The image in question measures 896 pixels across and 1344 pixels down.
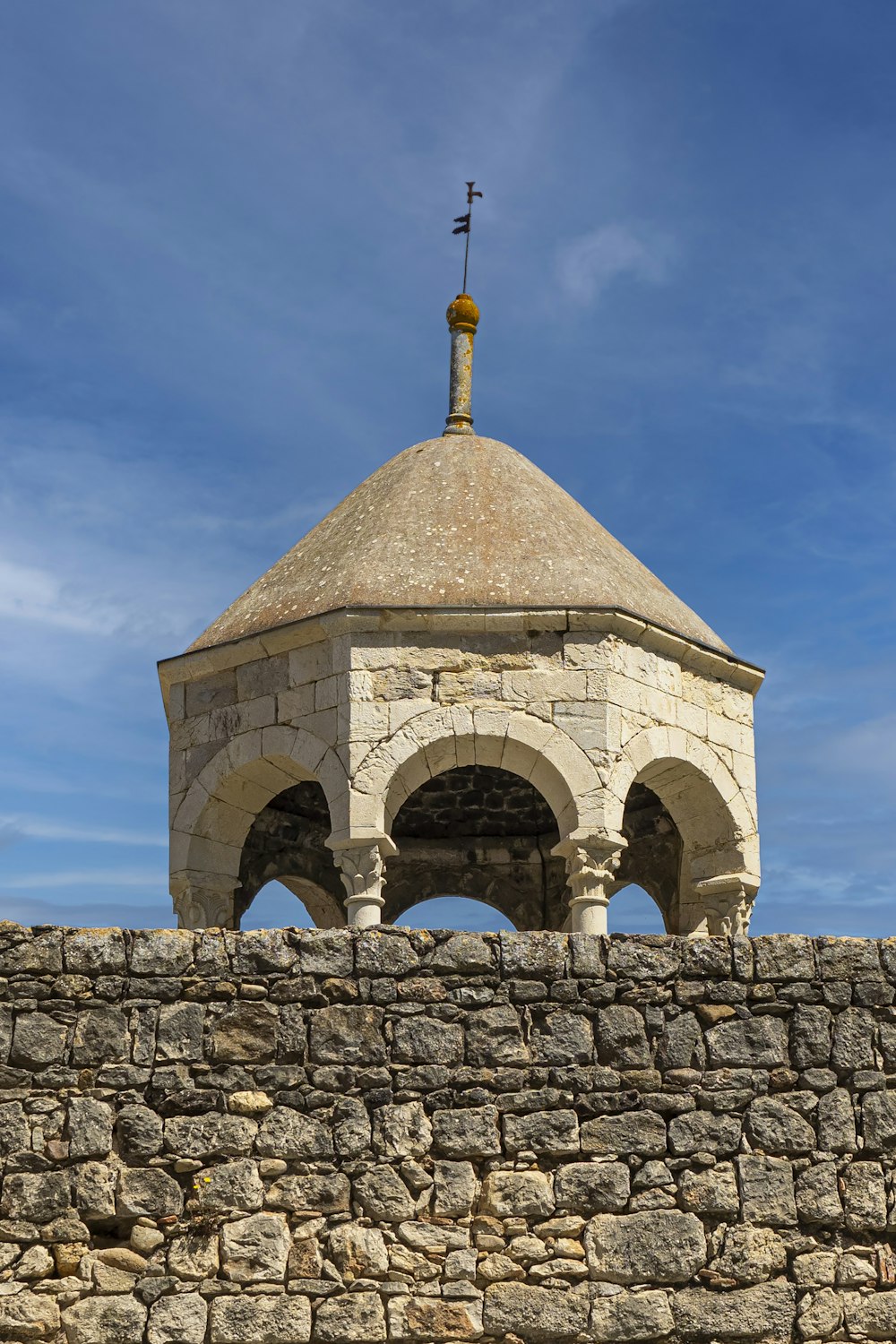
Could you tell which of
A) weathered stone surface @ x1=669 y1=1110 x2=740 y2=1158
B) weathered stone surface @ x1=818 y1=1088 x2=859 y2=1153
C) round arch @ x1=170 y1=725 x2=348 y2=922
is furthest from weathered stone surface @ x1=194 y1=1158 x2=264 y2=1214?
round arch @ x1=170 y1=725 x2=348 y2=922

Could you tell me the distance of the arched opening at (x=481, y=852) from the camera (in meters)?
13.8

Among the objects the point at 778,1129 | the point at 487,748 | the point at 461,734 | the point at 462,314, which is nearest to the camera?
the point at 778,1129

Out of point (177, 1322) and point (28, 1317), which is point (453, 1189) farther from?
point (28, 1317)

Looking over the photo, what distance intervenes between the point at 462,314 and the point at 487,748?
390cm

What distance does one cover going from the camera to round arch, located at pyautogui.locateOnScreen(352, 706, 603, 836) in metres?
10.5

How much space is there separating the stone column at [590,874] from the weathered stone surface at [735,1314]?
10.7 feet

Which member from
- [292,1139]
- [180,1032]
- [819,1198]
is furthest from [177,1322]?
A: [819,1198]

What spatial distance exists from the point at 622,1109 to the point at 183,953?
193cm

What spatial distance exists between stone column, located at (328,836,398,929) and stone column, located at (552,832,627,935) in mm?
1099

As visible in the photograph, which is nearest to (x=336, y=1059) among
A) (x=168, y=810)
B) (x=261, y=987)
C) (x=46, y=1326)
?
(x=261, y=987)

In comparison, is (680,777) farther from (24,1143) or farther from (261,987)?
(24,1143)

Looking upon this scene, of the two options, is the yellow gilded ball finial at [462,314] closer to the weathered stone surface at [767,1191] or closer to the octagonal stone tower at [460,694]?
the octagonal stone tower at [460,694]

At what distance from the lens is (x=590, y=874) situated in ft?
34.1

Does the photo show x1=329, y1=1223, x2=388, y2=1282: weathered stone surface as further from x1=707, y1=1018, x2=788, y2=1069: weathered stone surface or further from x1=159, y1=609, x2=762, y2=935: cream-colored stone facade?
x1=159, y1=609, x2=762, y2=935: cream-colored stone facade
